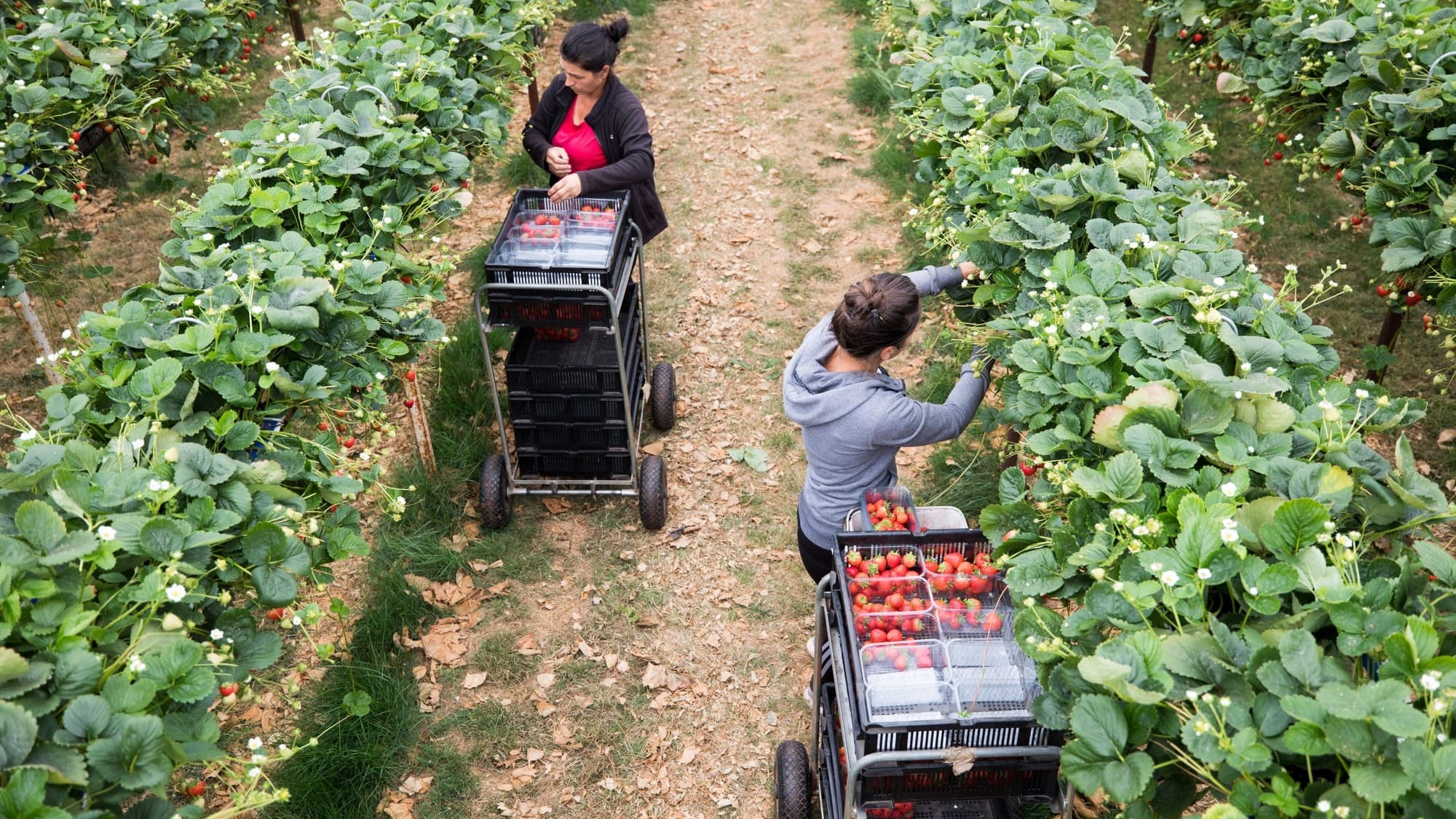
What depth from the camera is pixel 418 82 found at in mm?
4930

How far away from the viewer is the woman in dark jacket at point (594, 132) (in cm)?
540

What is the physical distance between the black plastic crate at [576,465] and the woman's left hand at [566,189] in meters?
1.44

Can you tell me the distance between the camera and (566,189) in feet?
17.6

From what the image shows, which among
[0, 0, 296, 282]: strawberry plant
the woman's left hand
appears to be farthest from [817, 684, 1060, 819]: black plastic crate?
[0, 0, 296, 282]: strawberry plant

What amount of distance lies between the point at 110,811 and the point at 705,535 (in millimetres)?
3811

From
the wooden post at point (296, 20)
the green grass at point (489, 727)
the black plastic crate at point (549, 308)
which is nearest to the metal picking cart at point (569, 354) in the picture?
the black plastic crate at point (549, 308)

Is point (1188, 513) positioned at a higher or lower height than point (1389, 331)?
higher

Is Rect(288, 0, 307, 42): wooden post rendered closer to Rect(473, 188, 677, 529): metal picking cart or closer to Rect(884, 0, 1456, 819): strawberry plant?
Rect(473, 188, 677, 529): metal picking cart

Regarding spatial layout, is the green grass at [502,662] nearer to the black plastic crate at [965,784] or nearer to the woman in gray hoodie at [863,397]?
the woman in gray hoodie at [863,397]

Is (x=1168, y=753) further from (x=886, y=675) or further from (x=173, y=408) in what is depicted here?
(x=173, y=408)

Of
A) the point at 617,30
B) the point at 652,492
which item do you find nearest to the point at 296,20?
the point at 617,30

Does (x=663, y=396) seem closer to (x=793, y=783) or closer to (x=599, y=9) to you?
(x=793, y=783)

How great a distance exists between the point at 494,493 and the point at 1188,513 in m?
3.89

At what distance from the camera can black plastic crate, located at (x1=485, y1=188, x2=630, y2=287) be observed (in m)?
4.86
